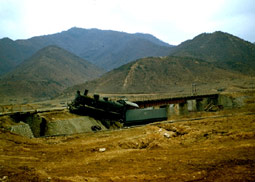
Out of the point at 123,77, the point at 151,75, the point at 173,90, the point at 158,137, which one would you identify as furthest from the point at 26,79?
the point at 158,137

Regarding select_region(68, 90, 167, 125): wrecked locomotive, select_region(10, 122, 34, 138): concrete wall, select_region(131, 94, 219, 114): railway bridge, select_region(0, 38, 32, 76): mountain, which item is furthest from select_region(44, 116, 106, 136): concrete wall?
select_region(0, 38, 32, 76): mountain

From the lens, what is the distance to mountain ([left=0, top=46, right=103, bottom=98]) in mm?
107250

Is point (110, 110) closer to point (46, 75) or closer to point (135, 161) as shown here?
point (135, 161)

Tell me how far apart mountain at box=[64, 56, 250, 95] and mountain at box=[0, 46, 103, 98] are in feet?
66.6

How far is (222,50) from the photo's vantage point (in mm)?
141500

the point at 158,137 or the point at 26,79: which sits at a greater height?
the point at 26,79

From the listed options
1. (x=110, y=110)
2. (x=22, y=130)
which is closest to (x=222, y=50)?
(x=110, y=110)

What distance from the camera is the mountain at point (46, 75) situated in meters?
107

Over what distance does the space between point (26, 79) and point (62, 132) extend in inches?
4273

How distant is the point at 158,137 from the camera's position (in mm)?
14719

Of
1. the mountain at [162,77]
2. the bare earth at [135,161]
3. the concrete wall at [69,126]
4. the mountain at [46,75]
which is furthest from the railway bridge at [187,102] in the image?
the mountain at [46,75]

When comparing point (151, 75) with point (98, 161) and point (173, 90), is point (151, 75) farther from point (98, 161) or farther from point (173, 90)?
point (98, 161)

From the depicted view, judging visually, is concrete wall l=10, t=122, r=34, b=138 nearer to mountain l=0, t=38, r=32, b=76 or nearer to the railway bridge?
the railway bridge

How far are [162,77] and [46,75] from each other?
2733 inches
